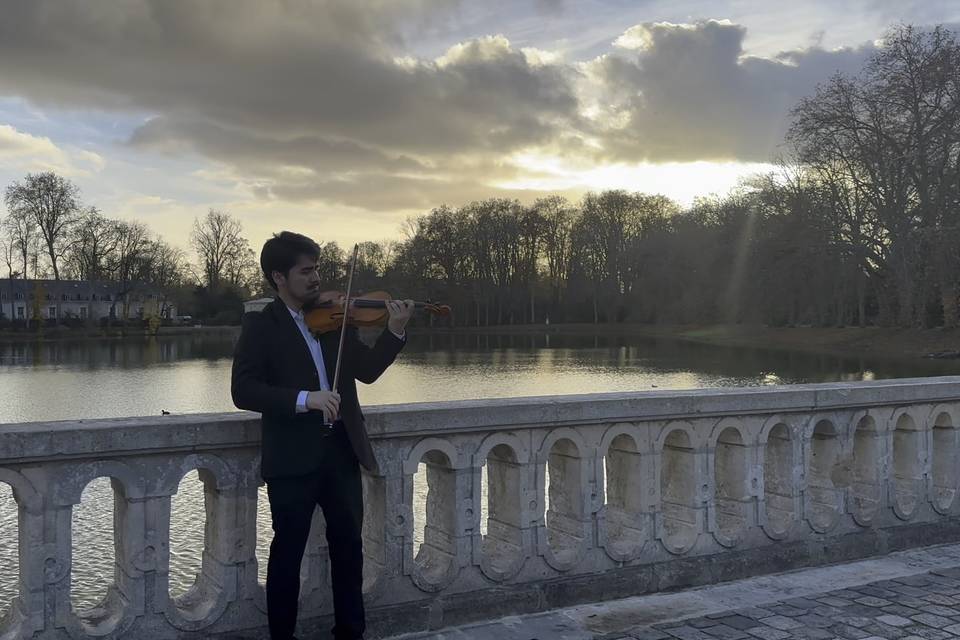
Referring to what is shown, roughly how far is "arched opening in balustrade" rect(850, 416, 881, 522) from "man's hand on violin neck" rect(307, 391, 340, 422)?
3.30 metres

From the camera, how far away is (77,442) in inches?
121

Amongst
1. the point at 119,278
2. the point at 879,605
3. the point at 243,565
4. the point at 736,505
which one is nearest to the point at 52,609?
the point at 243,565

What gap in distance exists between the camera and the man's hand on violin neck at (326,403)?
312 cm

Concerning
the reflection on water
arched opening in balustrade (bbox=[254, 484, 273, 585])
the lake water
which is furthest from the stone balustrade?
the reflection on water

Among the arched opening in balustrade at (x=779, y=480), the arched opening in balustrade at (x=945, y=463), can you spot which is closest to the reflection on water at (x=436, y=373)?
the arched opening in balustrade at (x=945, y=463)

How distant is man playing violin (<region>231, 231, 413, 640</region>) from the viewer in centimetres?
326

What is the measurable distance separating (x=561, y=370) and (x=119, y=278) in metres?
50.5

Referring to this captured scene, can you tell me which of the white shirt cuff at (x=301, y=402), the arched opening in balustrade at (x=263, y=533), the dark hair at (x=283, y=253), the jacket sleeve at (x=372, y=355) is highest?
the dark hair at (x=283, y=253)

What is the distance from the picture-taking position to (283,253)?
341 cm

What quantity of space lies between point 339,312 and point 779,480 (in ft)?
9.14

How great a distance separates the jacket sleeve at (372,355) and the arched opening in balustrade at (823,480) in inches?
103

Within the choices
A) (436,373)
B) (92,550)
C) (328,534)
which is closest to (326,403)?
(328,534)

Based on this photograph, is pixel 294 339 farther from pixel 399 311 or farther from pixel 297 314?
pixel 399 311

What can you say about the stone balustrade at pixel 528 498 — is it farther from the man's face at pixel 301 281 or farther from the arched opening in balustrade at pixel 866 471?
the man's face at pixel 301 281
